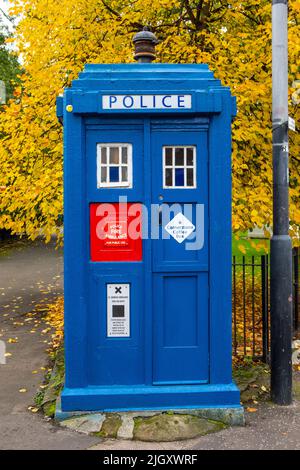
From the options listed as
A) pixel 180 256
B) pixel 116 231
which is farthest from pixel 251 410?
pixel 116 231

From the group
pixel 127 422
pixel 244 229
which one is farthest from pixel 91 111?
pixel 244 229

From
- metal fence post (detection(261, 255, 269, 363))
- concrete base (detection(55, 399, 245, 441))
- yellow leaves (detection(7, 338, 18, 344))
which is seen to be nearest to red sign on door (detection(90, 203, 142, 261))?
concrete base (detection(55, 399, 245, 441))

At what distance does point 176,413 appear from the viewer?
436 centimetres

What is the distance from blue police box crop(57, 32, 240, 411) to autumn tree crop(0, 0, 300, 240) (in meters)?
2.86

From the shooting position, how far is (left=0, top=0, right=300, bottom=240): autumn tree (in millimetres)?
7672

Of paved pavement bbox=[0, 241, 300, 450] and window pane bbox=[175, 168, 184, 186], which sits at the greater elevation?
window pane bbox=[175, 168, 184, 186]

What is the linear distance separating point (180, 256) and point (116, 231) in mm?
599

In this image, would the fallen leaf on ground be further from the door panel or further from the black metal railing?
the black metal railing

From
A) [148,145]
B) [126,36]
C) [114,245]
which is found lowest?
[114,245]

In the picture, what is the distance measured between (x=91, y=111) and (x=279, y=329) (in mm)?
2621

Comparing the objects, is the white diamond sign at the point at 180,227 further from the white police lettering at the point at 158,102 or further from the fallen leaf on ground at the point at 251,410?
the fallen leaf on ground at the point at 251,410

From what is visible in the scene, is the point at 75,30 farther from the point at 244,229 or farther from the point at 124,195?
the point at 124,195

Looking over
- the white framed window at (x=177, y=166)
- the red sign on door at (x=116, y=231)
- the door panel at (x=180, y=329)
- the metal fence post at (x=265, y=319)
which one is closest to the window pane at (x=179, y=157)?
the white framed window at (x=177, y=166)
